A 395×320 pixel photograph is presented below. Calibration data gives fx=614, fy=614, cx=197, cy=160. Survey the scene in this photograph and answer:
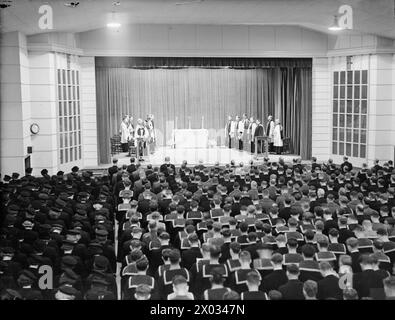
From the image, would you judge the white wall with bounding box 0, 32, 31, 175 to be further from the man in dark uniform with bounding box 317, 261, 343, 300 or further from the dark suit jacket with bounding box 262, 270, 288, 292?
the man in dark uniform with bounding box 317, 261, 343, 300

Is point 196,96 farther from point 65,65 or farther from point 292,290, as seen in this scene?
point 292,290

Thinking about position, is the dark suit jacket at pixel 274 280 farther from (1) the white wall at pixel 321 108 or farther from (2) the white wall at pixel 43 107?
(1) the white wall at pixel 321 108

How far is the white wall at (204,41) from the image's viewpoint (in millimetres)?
22531

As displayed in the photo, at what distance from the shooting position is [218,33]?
23.3 metres

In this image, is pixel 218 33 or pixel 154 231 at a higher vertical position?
pixel 218 33

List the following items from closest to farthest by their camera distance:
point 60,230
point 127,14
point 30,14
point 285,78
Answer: point 60,230
point 30,14
point 127,14
point 285,78

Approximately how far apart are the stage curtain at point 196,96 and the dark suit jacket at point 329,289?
19216mm

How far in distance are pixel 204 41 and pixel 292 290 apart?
57.0 feet

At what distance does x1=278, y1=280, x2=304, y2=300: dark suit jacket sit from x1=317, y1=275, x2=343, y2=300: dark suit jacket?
0.31 m

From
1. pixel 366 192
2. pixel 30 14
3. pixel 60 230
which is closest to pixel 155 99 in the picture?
pixel 30 14

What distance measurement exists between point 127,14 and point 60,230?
10.6m

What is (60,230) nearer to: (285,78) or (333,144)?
(333,144)

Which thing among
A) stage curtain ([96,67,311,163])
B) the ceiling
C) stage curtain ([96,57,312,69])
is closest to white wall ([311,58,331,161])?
stage curtain ([96,57,312,69])

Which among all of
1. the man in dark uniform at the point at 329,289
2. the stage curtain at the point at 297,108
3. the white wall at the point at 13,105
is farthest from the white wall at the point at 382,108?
the man in dark uniform at the point at 329,289
